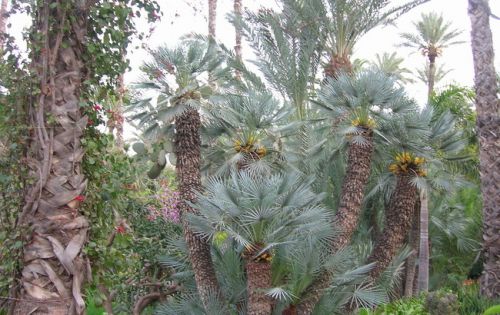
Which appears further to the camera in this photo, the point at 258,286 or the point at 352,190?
the point at 352,190

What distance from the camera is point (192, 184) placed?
6.30 metres

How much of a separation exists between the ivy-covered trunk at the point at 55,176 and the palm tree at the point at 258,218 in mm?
2914

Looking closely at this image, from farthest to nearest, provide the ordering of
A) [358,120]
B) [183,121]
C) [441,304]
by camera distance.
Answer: [358,120] → [183,121] → [441,304]

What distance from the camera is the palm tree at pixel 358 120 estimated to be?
694cm

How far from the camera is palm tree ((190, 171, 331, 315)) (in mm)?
5516

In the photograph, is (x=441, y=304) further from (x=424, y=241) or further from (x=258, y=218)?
(x=424, y=241)

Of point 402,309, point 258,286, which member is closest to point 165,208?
point 258,286

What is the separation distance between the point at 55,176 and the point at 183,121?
3.61 meters

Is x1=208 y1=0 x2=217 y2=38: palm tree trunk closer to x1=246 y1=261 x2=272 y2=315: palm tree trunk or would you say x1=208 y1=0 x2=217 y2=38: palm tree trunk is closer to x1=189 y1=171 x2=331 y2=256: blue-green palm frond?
x1=189 y1=171 x2=331 y2=256: blue-green palm frond

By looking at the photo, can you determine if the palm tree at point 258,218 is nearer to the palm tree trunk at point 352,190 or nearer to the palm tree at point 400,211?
the palm tree trunk at point 352,190

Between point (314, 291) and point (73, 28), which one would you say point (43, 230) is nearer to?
point (73, 28)

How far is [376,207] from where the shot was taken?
32.4 ft

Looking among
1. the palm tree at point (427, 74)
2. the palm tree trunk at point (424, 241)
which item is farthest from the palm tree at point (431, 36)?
the palm tree trunk at point (424, 241)

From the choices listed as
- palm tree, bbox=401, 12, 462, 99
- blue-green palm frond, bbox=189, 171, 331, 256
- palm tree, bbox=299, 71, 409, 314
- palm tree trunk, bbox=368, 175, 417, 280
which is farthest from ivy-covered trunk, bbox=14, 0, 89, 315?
palm tree, bbox=401, 12, 462, 99
